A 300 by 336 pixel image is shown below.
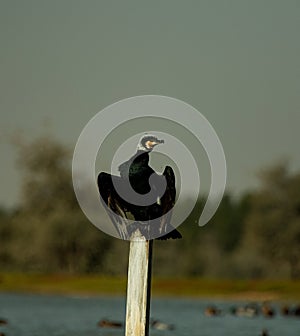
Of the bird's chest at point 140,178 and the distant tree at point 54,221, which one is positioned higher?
the distant tree at point 54,221

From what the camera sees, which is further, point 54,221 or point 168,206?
point 54,221

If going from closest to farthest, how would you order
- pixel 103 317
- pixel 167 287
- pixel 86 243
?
pixel 103 317 < pixel 167 287 < pixel 86 243

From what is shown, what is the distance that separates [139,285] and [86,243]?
7483 cm

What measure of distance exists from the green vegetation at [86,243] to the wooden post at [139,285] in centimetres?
6665

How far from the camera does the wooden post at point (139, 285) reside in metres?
14.8

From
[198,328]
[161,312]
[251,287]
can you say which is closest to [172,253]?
[251,287]

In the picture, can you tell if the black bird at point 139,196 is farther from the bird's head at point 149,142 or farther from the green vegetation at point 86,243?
the green vegetation at point 86,243

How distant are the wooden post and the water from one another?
2510 cm

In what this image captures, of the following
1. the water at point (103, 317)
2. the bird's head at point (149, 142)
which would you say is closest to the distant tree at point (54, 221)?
the water at point (103, 317)

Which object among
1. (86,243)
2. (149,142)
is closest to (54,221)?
(86,243)

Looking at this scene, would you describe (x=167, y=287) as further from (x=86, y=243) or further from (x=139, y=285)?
(x=139, y=285)

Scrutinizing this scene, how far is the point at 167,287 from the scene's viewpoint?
82.2 meters

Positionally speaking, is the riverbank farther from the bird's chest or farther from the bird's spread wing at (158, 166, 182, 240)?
the bird's chest

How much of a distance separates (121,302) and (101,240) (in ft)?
63.9
